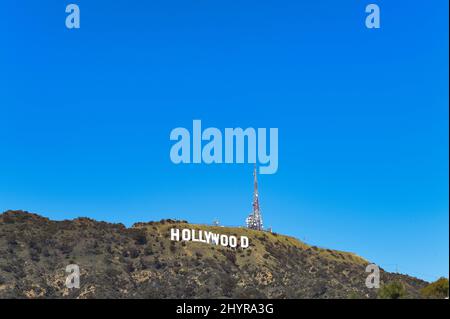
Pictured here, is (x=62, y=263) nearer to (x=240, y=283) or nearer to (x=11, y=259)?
(x=11, y=259)

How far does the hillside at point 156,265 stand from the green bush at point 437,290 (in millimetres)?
4213

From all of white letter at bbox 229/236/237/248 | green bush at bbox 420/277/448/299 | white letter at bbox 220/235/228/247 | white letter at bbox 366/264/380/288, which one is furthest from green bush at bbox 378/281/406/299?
white letter at bbox 220/235/228/247

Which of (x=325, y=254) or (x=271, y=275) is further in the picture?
(x=325, y=254)

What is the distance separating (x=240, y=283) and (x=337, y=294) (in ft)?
74.2

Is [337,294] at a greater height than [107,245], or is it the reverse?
[107,245]

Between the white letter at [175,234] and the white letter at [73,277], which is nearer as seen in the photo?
the white letter at [73,277]

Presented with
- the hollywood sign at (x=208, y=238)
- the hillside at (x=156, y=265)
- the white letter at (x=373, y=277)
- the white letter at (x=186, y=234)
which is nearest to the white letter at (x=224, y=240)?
the hollywood sign at (x=208, y=238)

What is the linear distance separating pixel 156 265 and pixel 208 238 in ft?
71.1

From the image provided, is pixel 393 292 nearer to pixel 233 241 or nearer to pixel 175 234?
pixel 233 241

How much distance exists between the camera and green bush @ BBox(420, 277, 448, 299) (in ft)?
403

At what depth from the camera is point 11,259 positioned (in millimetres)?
131375

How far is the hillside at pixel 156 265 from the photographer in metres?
124

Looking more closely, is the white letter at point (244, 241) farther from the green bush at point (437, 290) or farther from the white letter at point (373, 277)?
the green bush at point (437, 290)
